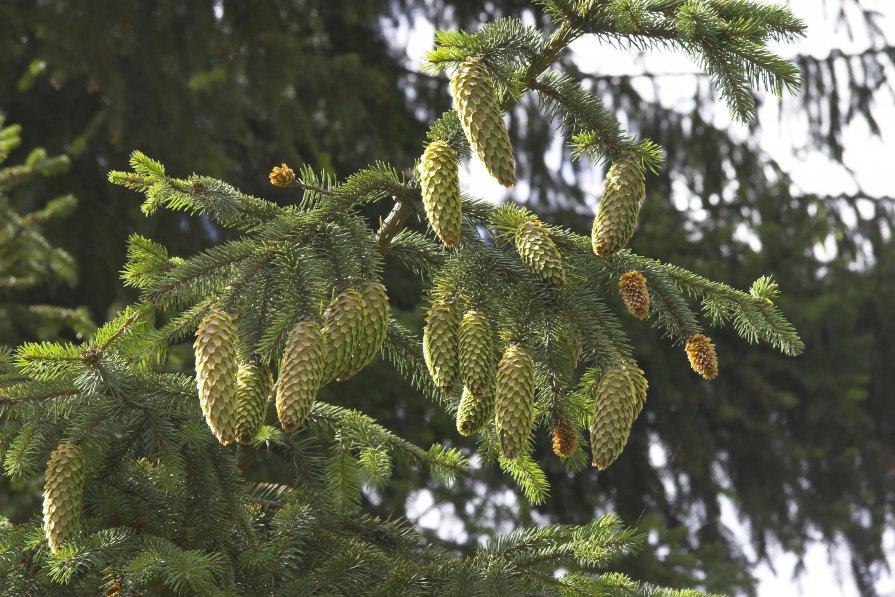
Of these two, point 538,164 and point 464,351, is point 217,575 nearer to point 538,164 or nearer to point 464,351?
point 464,351

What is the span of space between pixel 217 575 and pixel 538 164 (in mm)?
5838

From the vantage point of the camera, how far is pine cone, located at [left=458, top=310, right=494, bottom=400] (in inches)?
59.2

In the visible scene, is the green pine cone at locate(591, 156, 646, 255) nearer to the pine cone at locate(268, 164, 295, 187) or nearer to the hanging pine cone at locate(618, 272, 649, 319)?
the hanging pine cone at locate(618, 272, 649, 319)

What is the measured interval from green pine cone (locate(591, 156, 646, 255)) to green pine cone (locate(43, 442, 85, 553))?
902 mm

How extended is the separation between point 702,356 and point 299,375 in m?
0.69

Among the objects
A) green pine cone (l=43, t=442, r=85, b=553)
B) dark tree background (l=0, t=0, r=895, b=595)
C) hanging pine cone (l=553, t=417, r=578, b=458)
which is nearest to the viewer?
green pine cone (l=43, t=442, r=85, b=553)

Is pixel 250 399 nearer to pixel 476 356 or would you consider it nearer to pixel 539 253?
pixel 476 356

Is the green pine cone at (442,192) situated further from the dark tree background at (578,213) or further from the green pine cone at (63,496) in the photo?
the dark tree background at (578,213)

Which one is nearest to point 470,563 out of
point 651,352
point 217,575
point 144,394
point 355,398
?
point 217,575

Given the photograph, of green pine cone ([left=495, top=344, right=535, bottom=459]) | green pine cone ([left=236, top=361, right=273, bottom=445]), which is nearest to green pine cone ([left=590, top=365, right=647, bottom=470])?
green pine cone ([left=495, top=344, right=535, bottom=459])

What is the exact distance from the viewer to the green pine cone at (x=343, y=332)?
4.75ft

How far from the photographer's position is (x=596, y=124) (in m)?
1.68

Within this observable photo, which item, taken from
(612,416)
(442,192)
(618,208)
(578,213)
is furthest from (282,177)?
(578,213)

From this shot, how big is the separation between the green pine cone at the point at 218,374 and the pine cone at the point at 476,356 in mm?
339
